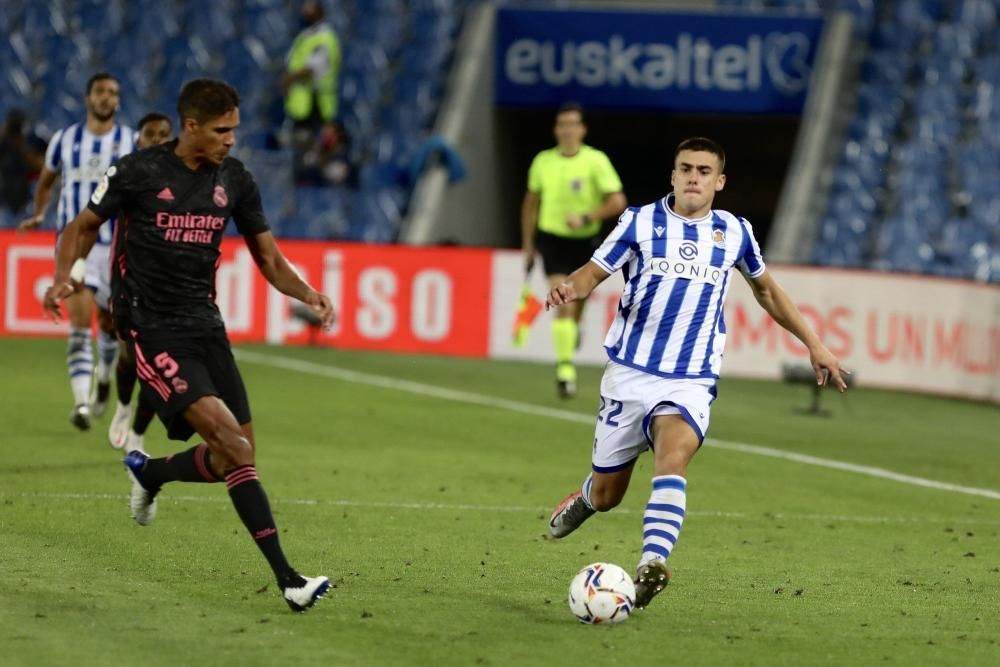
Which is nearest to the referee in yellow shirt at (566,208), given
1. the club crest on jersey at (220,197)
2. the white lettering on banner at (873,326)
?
the white lettering on banner at (873,326)

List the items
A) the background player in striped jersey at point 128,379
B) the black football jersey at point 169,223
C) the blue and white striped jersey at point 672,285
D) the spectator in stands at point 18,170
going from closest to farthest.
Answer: the black football jersey at point 169,223, the blue and white striped jersey at point 672,285, the background player in striped jersey at point 128,379, the spectator in stands at point 18,170

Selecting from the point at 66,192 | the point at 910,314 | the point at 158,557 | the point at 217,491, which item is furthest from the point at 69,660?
the point at 910,314

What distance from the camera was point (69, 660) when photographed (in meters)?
6.20

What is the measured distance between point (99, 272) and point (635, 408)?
20.3 ft

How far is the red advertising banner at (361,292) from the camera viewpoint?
20203 mm

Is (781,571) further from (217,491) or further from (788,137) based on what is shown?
(788,137)

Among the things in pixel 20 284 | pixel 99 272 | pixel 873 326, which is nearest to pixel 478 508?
pixel 99 272

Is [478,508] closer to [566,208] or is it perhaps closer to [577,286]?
[577,286]

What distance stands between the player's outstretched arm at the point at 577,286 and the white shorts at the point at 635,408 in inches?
16.3

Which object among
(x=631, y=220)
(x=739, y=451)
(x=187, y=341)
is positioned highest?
(x=631, y=220)

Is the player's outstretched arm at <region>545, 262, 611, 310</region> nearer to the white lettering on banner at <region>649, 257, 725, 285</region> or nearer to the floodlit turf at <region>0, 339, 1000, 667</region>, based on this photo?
the white lettering on banner at <region>649, 257, 725, 285</region>

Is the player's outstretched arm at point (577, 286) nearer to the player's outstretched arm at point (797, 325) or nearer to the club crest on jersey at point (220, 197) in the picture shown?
the player's outstretched arm at point (797, 325)

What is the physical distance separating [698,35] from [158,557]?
1705cm

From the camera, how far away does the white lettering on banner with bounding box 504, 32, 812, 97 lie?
24.0 metres
